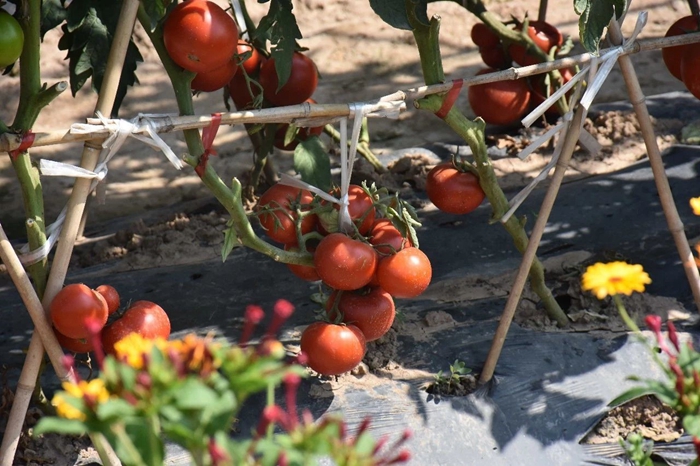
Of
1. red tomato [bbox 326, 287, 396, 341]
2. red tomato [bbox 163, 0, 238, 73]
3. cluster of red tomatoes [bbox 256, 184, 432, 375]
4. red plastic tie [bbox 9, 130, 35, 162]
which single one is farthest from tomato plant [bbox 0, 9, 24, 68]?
red tomato [bbox 326, 287, 396, 341]

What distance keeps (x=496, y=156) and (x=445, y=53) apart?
87 cm

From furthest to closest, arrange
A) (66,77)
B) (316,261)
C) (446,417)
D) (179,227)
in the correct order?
1. (66,77)
2. (179,227)
3. (446,417)
4. (316,261)

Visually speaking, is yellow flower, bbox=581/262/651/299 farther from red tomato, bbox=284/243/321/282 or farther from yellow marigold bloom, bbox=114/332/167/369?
red tomato, bbox=284/243/321/282

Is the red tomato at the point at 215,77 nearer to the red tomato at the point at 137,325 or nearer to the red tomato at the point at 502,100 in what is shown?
the red tomato at the point at 137,325

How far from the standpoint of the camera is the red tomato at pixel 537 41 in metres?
2.39

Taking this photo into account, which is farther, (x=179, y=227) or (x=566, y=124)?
(x=179, y=227)

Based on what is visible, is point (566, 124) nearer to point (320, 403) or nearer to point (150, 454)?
point (320, 403)

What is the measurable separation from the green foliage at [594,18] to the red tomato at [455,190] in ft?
1.27

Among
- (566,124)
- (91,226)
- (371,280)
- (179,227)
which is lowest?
(91,226)

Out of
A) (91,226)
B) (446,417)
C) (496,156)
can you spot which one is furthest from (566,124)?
(91,226)

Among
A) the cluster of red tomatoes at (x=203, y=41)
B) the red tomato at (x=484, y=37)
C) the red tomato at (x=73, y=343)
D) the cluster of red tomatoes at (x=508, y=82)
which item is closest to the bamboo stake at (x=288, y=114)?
the cluster of red tomatoes at (x=203, y=41)

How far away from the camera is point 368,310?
1584 mm

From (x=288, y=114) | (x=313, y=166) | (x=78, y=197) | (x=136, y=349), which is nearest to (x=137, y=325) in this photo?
(x=78, y=197)

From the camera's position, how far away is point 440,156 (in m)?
2.72
